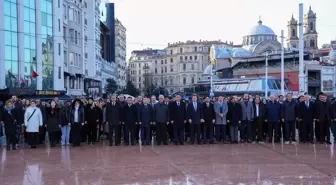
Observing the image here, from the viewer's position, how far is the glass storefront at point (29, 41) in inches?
1547

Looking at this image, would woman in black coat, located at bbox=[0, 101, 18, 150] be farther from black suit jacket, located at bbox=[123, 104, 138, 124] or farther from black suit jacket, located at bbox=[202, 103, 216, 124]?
black suit jacket, located at bbox=[202, 103, 216, 124]

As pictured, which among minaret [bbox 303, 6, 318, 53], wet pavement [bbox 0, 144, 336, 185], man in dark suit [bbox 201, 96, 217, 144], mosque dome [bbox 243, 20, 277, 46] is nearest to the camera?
wet pavement [bbox 0, 144, 336, 185]

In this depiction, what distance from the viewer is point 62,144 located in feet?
54.7

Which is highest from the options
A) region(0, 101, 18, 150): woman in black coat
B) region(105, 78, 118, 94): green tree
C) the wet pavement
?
region(105, 78, 118, 94): green tree

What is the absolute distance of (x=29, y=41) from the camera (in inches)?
1571

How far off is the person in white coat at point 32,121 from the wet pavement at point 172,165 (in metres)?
0.73

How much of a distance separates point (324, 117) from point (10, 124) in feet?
38.7

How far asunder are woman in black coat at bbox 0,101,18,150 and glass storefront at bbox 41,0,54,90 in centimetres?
2669

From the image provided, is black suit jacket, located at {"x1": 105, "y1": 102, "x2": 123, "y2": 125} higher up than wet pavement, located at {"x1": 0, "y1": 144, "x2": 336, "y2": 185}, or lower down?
higher up

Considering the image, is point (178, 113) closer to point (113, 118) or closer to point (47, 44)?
point (113, 118)

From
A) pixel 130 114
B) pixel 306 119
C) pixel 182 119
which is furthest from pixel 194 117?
pixel 306 119

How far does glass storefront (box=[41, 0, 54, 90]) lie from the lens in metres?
41.9

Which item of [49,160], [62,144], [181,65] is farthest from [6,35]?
[181,65]

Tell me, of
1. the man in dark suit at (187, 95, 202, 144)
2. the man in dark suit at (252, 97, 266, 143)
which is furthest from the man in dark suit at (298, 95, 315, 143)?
the man in dark suit at (187, 95, 202, 144)
